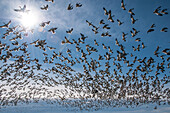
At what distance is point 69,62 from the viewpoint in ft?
56.5

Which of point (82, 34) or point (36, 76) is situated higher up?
point (82, 34)

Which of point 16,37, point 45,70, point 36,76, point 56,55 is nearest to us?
point 16,37

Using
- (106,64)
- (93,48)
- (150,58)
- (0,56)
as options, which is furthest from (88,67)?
(0,56)

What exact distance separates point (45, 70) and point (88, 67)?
740 cm

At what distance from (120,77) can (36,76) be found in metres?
15.6

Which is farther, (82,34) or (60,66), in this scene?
(60,66)

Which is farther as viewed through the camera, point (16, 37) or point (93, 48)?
point (93, 48)

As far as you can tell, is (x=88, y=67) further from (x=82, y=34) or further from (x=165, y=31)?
(x=165, y=31)

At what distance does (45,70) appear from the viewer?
66.6 ft

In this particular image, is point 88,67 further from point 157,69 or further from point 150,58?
point 157,69

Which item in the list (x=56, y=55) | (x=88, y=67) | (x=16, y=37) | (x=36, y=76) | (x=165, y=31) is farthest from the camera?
(x=36, y=76)

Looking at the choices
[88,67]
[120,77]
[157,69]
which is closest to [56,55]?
[88,67]

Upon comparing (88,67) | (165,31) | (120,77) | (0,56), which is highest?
(165,31)

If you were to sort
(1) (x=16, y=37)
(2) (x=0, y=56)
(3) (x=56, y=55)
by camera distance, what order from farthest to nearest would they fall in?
(3) (x=56, y=55) → (2) (x=0, y=56) → (1) (x=16, y=37)
